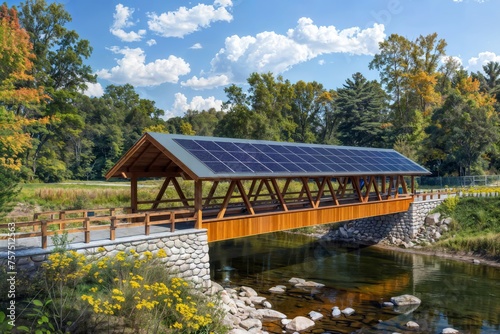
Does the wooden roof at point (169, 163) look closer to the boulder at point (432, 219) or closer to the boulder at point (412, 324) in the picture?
the boulder at point (412, 324)

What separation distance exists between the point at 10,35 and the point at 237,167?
1515cm

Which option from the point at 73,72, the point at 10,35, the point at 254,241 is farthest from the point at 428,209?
the point at 73,72

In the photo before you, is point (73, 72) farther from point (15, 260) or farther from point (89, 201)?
point (15, 260)

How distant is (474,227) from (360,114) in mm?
28953

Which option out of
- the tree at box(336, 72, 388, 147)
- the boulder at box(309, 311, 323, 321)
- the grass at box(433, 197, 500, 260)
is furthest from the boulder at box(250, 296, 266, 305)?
the tree at box(336, 72, 388, 147)

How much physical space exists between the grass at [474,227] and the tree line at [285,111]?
1189cm

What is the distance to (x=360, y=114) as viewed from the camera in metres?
51.3

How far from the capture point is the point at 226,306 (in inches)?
499

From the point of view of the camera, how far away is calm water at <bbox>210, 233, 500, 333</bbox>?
1334cm

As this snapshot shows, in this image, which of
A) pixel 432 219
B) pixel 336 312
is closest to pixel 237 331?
pixel 336 312

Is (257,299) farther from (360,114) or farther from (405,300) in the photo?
(360,114)

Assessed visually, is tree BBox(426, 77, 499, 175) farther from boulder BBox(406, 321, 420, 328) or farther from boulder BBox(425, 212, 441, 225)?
boulder BBox(406, 321, 420, 328)

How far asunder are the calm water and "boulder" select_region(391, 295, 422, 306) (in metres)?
0.37

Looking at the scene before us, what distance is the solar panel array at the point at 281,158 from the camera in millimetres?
14094
